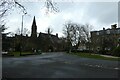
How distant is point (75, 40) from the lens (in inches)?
3757

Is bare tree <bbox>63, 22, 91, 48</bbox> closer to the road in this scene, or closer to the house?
the house

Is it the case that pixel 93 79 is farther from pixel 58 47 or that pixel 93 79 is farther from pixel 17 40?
pixel 58 47

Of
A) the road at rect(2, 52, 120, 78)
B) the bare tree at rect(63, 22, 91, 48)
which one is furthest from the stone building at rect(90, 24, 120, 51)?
the road at rect(2, 52, 120, 78)

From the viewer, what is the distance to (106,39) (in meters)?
95.2

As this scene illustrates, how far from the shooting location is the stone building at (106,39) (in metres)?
92.8

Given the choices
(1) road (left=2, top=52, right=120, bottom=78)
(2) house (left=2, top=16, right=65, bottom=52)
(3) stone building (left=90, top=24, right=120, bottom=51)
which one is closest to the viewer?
(1) road (left=2, top=52, right=120, bottom=78)

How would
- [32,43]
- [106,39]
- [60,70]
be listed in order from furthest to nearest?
[32,43] < [106,39] < [60,70]

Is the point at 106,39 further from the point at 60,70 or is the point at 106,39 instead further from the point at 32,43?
the point at 60,70

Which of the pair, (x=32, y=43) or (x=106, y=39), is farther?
(x=32, y=43)

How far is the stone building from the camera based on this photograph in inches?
3654

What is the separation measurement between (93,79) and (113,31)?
107529mm

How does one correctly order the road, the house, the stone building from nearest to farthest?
the road, the house, the stone building

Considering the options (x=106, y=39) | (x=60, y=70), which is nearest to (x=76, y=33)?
(x=106, y=39)

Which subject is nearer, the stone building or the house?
the house
